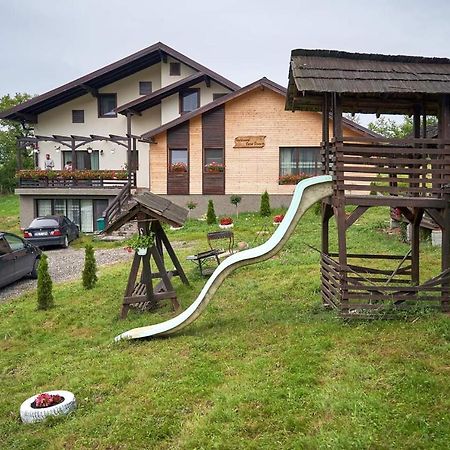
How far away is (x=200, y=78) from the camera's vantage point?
27.5 metres

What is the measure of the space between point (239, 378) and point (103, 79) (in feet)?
85.8

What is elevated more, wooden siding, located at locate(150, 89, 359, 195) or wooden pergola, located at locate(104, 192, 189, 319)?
wooden siding, located at locate(150, 89, 359, 195)

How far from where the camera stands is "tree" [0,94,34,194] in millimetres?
52875

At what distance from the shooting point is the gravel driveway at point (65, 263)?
556 inches

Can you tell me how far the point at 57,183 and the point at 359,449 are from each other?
2470 centimetres

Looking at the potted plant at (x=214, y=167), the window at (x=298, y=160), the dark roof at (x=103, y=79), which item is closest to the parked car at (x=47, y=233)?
the potted plant at (x=214, y=167)

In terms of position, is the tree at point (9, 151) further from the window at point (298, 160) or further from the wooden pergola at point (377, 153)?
the wooden pergola at point (377, 153)

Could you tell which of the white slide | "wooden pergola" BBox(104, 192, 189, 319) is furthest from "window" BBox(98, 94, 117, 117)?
the white slide

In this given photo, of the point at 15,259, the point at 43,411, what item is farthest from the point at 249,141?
the point at 43,411

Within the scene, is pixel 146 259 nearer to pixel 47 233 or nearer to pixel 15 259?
pixel 15 259

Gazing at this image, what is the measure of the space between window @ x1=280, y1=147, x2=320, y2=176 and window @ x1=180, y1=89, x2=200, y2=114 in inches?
264

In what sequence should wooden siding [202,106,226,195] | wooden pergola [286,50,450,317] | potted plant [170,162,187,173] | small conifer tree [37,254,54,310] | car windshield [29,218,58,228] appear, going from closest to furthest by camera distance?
wooden pergola [286,50,450,317]
small conifer tree [37,254,54,310]
car windshield [29,218,58,228]
wooden siding [202,106,226,195]
potted plant [170,162,187,173]

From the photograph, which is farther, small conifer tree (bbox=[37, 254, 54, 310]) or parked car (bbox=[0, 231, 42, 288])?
parked car (bbox=[0, 231, 42, 288])

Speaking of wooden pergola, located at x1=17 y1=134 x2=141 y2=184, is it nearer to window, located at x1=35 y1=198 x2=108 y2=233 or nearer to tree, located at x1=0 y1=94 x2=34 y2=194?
window, located at x1=35 y1=198 x2=108 y2=233
